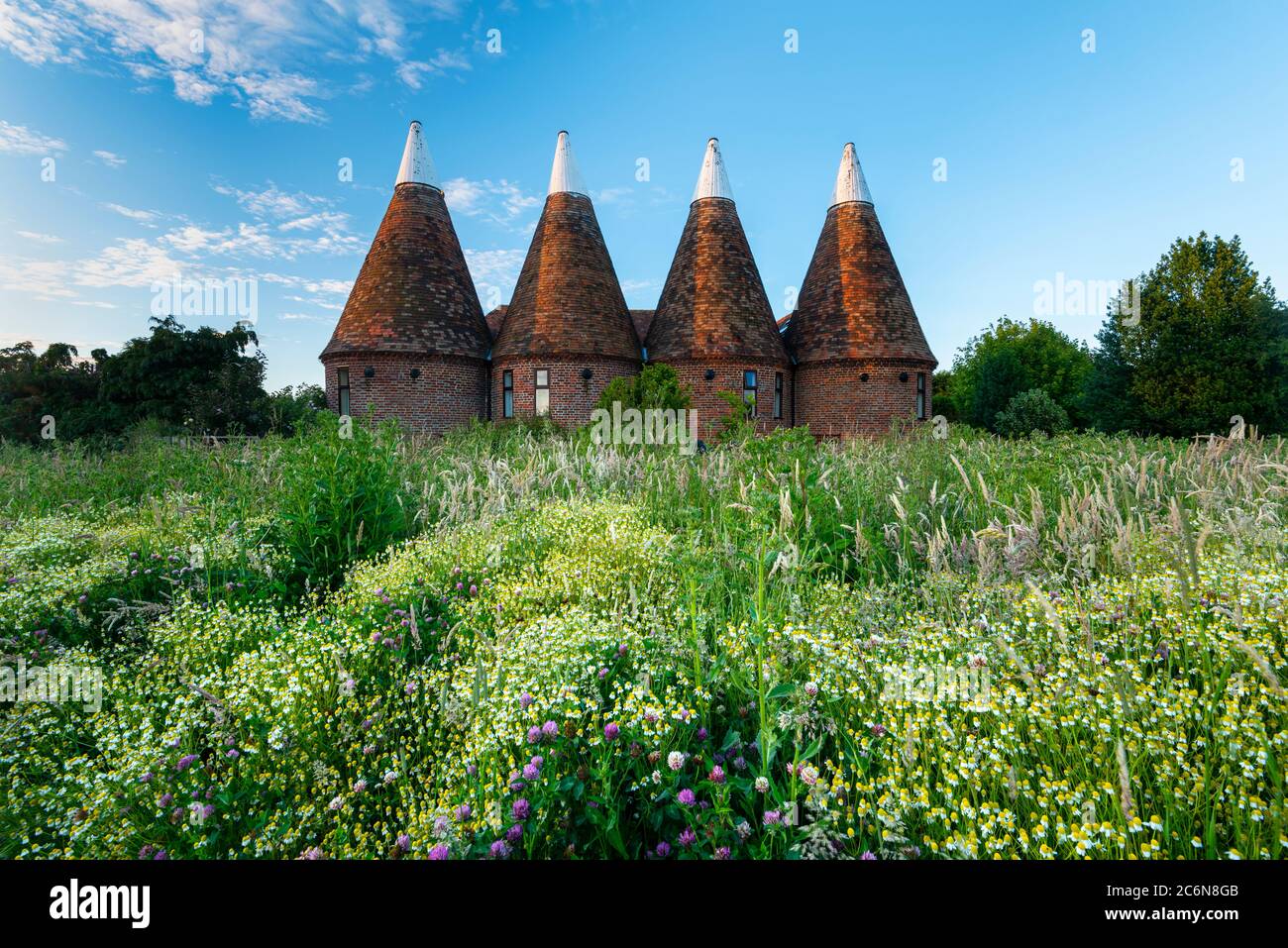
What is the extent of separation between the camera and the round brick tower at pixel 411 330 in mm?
21078

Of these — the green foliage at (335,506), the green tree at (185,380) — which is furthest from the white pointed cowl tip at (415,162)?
the green foliage at (335,506)

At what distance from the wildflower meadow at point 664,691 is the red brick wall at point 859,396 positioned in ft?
59.2

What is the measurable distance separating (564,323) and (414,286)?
226 inches

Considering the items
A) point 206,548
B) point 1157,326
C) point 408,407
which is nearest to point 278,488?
point 206,548

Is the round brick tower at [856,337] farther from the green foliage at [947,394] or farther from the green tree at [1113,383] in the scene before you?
the green foliage at [947,394]

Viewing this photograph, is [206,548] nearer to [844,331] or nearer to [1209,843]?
[1209,843]

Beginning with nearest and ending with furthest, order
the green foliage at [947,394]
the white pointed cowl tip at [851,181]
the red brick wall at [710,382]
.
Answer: the red brick wall at [710,382], the white pointed cowl tip at [851,181], the green foliage at [947,394]

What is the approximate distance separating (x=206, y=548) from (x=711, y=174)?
24129 millimetres

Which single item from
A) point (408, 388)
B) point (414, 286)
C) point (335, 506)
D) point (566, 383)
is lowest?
point (335, 506)

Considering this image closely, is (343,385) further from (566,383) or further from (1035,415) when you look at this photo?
(1035,415)

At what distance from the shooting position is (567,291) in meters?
22.0

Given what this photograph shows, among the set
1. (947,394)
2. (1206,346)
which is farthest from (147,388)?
(947,394)

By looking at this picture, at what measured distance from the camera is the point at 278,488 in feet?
20.5

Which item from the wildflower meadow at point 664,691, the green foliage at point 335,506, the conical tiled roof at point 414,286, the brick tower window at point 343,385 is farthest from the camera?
the brick tower window at point 343,385
